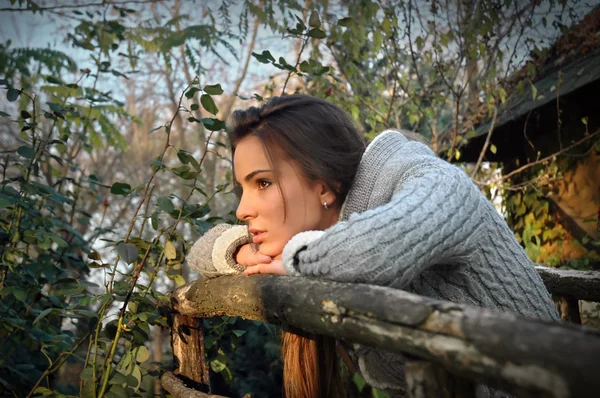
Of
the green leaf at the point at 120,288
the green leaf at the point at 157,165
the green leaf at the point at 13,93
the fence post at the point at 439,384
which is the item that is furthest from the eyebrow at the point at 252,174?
the green leaf at the point at 13,93

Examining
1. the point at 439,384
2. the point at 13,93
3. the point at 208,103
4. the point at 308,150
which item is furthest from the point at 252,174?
the point at 13,93

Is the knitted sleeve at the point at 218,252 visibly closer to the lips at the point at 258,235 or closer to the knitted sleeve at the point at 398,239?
the lips at the point at 258,235

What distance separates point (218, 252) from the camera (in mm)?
1751

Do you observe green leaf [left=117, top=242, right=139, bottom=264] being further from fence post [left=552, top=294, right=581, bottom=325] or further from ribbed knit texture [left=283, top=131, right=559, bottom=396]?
fence post [left=552, top=294, right=581, bottom=325]

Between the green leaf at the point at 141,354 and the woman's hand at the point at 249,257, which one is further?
the green leaf at the point at 141,354

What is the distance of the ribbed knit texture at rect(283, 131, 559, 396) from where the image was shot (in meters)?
1.14

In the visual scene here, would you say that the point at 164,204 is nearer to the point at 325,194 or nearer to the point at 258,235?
the point at 258,235

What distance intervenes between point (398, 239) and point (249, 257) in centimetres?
63

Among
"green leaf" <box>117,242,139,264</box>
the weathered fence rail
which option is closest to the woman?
the weathered fence rail

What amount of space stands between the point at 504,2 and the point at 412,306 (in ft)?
12.5

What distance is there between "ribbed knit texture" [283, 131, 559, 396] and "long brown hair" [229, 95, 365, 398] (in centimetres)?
9

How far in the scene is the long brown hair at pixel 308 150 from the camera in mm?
1387

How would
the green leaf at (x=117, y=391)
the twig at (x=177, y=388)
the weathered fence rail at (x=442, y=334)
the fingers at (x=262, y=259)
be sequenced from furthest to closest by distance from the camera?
the green leaf at (x=117, y=391), the twig at (x=177, y=388), the fingers at (x=262, y=259), the weathered fence rail at (x=442, y=334)

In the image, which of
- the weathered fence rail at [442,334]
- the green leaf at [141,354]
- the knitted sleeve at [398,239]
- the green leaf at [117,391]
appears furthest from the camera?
the green leaf at [141,354]
